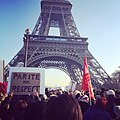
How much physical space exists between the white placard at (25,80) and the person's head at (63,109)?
430 cm

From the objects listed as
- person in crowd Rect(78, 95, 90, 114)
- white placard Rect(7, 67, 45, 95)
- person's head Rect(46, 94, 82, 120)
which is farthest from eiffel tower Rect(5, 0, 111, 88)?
person's head Rect(46, 94, 82, 120)

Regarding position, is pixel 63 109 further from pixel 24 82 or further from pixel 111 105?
pixel 24 82

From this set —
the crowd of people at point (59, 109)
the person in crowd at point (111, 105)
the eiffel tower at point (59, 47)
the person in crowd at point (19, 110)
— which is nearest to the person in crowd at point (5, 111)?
the crowd of people at point (59, 109)

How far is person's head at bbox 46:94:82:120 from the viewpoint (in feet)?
6.60

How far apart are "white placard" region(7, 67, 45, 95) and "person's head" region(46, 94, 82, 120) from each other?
4.30m

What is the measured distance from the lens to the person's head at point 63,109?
2012mm

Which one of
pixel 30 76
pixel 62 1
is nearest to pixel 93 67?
pixel 62 1

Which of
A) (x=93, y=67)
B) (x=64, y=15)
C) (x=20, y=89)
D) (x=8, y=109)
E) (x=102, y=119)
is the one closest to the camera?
(x=102, y=119)

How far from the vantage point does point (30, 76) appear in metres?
6.61

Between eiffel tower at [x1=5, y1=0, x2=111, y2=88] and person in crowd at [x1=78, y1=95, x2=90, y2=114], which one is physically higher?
eiffel tower at [x1=5, y1=0, x2=111, y2=88]

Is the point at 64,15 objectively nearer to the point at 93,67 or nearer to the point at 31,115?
the point at 93,67

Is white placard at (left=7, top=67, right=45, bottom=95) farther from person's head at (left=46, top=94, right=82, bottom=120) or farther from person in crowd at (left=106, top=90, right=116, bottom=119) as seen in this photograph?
person's head at (left=46, top=94, right=82, bottom=120)

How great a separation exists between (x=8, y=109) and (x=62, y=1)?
4072 cm

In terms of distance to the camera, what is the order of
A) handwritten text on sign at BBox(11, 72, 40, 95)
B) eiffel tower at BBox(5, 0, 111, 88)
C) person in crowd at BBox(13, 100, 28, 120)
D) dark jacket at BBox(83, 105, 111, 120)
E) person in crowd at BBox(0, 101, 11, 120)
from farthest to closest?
eiffel tower at BBox(5, 0, 111, 88) → handwritten text on sign at BBox(11, 72, 40, 95) → person in crowd at BBox(0, 101, 11, 120) → person in crowd at BBox(13, 100, 28, 120) → dark jacket at BBox(83, 105, 111, 120)
